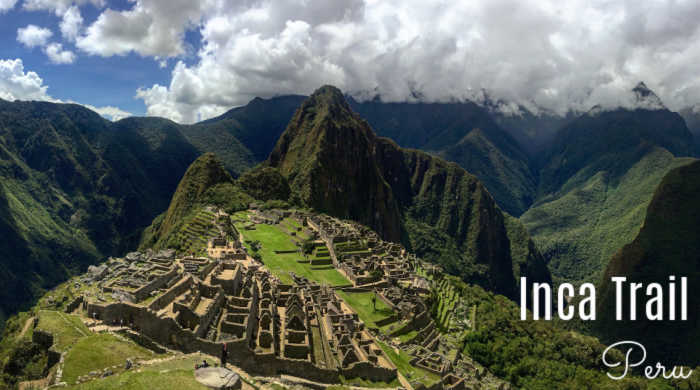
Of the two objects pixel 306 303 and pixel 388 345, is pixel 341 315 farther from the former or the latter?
pixel 388 345

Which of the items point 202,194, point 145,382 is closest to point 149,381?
point 145,382

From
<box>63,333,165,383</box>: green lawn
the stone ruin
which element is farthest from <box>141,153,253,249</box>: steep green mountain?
<box>63,333,165,383</box>: green lawn

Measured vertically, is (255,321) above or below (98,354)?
below

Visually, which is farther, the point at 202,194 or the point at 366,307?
the point at 202,194

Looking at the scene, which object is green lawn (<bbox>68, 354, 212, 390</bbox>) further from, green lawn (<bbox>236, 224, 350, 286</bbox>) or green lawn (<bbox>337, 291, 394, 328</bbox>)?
green lawn (<bbox>236, 224, 350, 286</bbox>)

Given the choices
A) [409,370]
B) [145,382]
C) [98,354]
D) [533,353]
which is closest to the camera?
[145,382]

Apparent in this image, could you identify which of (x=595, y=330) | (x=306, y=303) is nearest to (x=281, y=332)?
(x=306, y=303)

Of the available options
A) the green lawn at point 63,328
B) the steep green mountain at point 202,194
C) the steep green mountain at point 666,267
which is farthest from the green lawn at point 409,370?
the steep green mountain at point 666,267

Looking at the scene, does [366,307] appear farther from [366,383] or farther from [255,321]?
[255,321]
